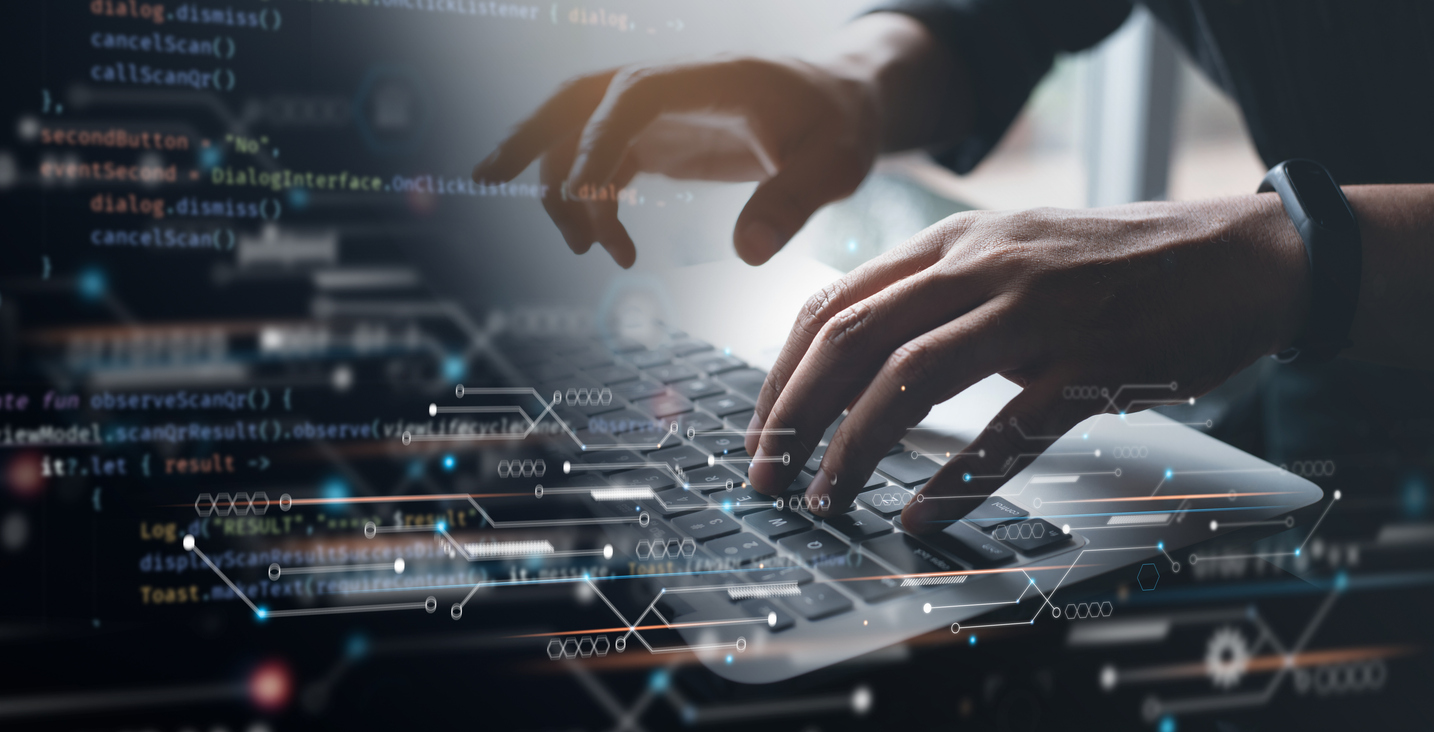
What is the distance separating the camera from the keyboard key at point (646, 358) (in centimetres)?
40

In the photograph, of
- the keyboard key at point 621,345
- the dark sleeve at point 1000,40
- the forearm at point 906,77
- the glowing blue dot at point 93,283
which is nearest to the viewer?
the glowing blue dot at point 93,283

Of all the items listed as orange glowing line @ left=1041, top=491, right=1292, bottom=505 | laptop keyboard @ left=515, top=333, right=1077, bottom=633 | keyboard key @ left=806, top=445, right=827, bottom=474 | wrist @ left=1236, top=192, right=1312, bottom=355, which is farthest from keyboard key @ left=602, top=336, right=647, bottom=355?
wrist @ left=1236, top=192, right=1312, bottom=355

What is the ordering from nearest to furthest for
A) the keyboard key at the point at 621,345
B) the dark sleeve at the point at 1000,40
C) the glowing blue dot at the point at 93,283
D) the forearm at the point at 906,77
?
the glowing blue dot at the point at 93,283 → the keyboard key at the point at 621,345 → the forearm at the point at 906,77 → the dark sleeve at the point at 1000,40

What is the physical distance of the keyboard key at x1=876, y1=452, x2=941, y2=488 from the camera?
374 mm

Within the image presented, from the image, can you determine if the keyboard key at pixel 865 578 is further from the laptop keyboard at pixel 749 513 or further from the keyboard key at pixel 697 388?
the keyboard key at pixel 697 388

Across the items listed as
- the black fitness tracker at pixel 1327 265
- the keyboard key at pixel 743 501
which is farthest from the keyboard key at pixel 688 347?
the black fitness tracker at pixel 1327 265

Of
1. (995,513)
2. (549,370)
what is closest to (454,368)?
(549,370)

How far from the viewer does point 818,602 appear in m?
0.30

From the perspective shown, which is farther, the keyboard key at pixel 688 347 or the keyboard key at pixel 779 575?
the keyboard key at pixel 688 347

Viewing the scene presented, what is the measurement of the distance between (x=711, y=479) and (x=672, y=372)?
0.28 ft

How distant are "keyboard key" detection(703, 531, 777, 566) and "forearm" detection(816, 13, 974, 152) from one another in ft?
1.16

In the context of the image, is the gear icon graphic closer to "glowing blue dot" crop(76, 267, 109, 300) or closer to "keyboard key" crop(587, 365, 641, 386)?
"keyboard key" crop(587, 365, 641, 386)

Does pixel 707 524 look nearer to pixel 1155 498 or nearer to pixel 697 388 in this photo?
pixel 697 388

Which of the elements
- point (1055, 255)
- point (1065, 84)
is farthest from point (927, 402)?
point (1065, 84)
